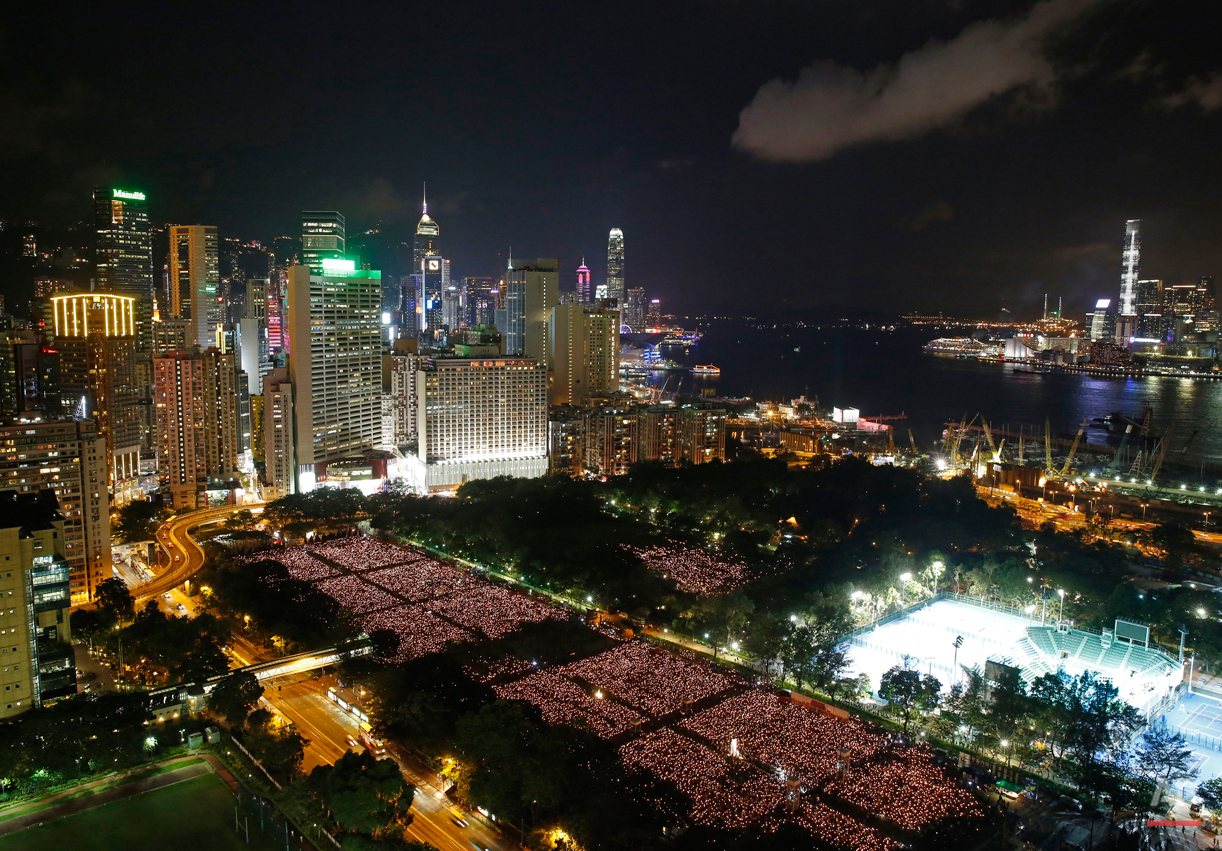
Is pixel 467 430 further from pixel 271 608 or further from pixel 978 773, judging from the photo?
pixel 978 773

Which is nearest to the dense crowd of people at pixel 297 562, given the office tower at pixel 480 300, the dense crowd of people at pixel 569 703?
the dense crowd of people at pixel 569 703

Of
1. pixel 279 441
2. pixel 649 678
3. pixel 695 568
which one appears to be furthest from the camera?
pixel 279 441

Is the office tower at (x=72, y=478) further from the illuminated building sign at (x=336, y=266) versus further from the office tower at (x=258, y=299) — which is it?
the office tower at (x=258, y=299)

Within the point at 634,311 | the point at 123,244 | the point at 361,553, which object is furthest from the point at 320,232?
the point at 634,311

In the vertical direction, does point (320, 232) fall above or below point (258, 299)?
above

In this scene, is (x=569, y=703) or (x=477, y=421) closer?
(x=569, y=703)

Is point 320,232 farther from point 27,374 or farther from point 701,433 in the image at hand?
point 701,433

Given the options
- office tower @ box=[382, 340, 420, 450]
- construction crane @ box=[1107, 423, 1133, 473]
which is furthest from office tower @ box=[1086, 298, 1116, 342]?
office tower @ box=[382, 340, 420, 450]
